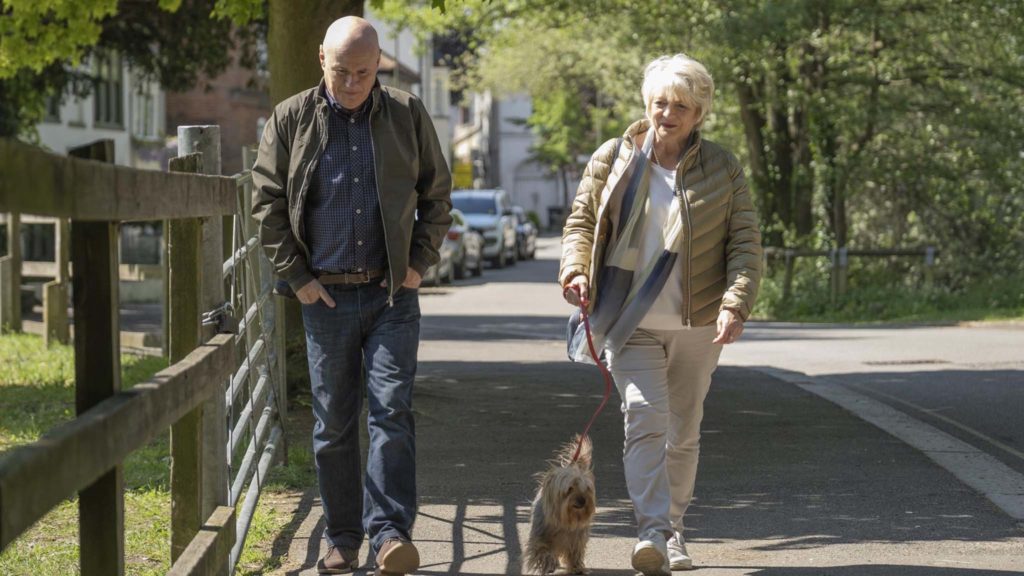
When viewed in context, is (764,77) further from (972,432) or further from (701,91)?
(701,91)

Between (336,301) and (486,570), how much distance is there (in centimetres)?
113

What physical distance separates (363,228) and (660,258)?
107 centimetres

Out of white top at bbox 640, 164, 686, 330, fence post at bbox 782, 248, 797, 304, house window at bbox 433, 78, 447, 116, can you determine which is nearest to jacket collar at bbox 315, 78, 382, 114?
white top at bbox 640, 164, 686, 330

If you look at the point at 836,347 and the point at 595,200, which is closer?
the point at 595,200

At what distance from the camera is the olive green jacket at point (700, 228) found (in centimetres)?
589

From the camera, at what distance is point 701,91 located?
585cm

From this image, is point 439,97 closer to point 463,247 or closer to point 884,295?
point 463,247

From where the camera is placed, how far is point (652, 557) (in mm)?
5707

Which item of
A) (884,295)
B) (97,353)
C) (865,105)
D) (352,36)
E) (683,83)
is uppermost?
(865,105)

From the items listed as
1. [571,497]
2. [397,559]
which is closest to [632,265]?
[571,497]

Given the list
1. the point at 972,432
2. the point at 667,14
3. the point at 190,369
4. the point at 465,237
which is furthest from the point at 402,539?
the point at 465,237

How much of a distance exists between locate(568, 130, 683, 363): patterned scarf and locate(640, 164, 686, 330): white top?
0.05ft

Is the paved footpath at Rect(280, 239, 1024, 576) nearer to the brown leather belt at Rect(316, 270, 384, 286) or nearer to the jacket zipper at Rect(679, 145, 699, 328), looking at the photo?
the jacket zipper at Rect(679, 145, 699, 328)

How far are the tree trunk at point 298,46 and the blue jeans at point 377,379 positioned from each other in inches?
190
